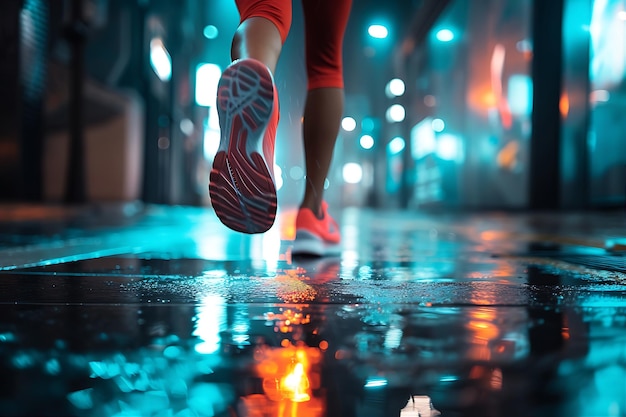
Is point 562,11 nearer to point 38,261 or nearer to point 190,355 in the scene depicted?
point 38,261

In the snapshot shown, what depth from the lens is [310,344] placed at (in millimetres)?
425

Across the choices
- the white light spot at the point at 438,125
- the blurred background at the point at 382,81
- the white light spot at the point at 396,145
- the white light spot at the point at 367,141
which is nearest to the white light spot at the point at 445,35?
the blurred background at the point at 382,81

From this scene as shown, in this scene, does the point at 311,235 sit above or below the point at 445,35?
below

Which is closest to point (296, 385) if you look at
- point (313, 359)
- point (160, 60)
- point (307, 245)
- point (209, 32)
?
point (313, 359)

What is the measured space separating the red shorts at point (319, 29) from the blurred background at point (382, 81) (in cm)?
10

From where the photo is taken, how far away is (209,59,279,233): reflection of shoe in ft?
2.58

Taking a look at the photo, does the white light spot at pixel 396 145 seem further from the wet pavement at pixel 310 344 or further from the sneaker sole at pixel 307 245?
the wet pavement at pixel 310 344

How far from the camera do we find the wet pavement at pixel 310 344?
1.04ft

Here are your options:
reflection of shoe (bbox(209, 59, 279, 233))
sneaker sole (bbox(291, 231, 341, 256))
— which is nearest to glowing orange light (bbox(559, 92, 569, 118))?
sneaker sole (bbox(291, 231, 341, 256))

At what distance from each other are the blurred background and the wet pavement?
2.35ft

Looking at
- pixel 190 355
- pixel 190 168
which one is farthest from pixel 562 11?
pixel 190 168

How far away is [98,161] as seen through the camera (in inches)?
227

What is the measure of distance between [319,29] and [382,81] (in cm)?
850

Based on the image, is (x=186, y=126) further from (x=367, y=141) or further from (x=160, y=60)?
(x=367, y=141)
